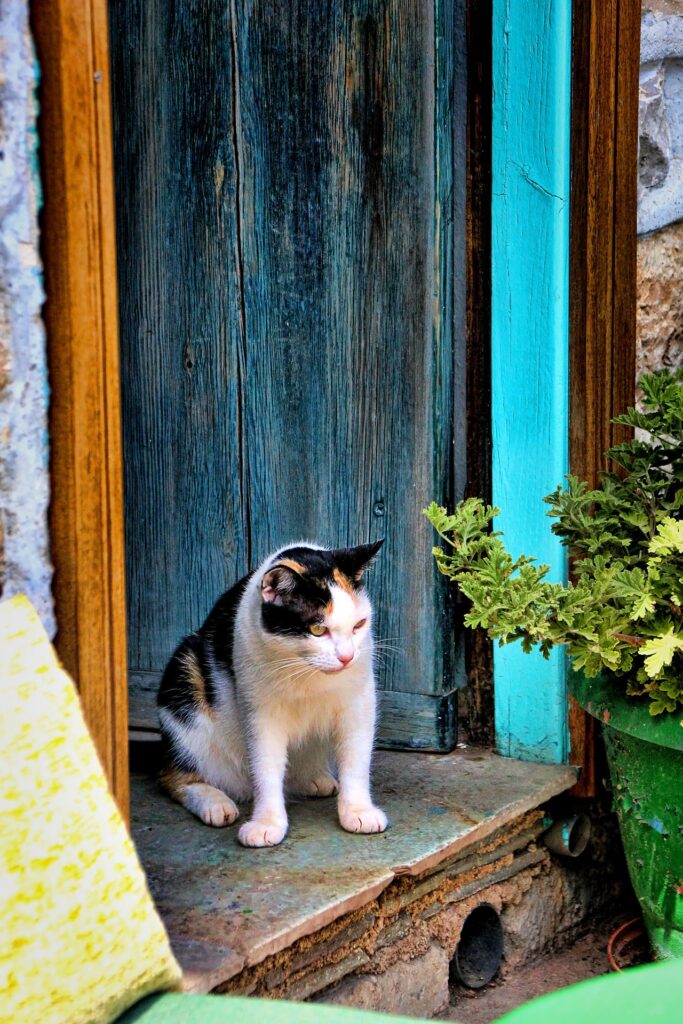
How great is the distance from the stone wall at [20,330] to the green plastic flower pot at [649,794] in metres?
1.33

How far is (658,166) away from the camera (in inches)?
113

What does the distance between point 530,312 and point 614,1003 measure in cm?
216

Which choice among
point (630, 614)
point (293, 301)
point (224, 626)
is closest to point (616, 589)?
point (630, 614)

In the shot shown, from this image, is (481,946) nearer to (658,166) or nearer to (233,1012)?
(233,1012)

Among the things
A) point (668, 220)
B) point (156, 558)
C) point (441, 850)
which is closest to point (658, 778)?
point (441, 850)

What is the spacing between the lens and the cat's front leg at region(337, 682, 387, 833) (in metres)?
2.44

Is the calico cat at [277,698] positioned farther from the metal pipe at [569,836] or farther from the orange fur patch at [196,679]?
the metal pipe at [569,836]

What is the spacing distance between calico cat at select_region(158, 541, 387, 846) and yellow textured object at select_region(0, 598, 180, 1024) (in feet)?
3.17

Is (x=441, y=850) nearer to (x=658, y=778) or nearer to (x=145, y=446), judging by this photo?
(x=658, y=778)

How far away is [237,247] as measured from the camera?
3121mm

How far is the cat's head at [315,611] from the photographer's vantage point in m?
2.27

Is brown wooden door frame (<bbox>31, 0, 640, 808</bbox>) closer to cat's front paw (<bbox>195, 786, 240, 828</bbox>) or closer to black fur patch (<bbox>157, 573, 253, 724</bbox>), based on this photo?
cat's front paw (<bbox>195, 786, 240, 828</bbox>)

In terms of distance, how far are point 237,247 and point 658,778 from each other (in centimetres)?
181

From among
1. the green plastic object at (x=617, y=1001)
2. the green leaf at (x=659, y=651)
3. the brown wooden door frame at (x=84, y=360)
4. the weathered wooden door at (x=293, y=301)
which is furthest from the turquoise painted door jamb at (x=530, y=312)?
the green plastic object at (x=617, y=1001)
